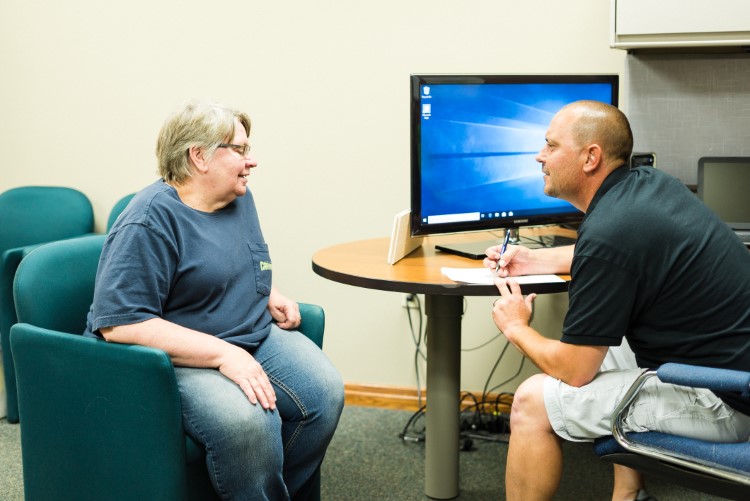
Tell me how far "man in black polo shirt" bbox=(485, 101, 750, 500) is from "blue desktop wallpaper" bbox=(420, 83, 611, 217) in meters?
0.41

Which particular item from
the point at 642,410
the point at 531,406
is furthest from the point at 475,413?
the point at 642,410

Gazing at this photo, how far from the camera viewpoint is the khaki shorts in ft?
5.47

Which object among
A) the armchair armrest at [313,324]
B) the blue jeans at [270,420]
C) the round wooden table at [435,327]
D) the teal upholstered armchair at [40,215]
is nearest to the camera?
the blue jeans at [270,420]

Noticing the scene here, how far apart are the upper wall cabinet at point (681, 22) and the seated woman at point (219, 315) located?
3.68 feet

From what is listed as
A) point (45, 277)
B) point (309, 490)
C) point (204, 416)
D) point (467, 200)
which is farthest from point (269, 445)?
point (467, 200)

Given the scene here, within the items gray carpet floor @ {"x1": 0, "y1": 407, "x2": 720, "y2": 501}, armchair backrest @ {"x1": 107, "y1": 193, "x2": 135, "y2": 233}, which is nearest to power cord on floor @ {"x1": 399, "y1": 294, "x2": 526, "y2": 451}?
gray carpet floor @ {"x1": 0, "y1": 407, "x2": 720, "y2": 501}

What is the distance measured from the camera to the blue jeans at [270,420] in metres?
1.78

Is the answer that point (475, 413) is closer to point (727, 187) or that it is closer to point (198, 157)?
point (727, 187)

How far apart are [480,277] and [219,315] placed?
62cm

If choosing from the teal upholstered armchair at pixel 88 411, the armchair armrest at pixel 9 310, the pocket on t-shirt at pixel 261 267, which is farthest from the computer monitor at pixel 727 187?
the armchair armrest at pixel 9 310

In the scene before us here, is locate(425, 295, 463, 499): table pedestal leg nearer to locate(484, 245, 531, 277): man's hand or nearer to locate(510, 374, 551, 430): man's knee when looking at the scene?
locate(484, 245, 531, 277): man's hand

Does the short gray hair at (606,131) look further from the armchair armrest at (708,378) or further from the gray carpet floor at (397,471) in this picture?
the gray carpet floor at (397,471)

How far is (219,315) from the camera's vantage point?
1981 millimetres

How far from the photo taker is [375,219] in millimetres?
3109
